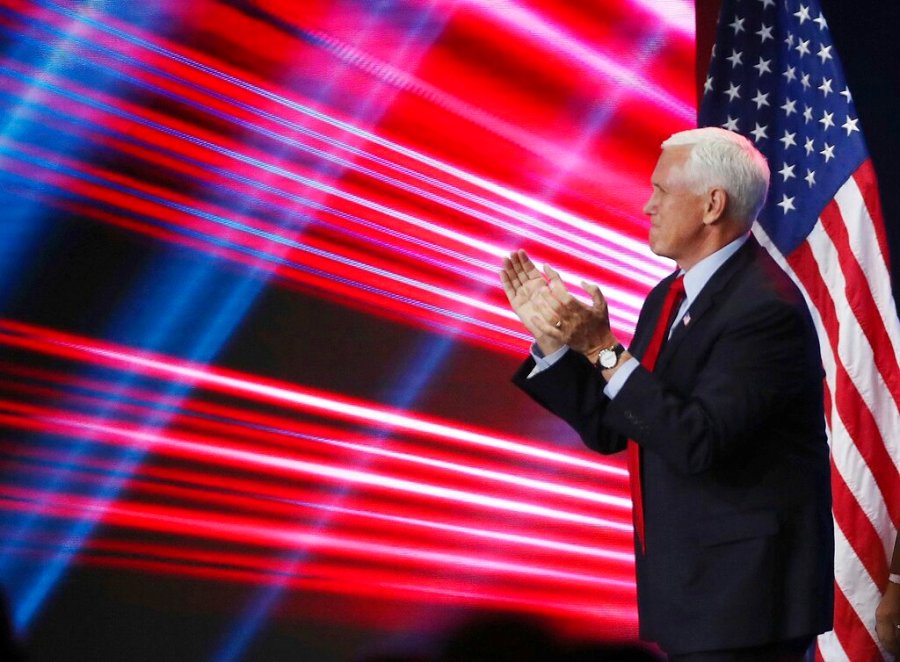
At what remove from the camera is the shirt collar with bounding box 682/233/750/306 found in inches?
78.2

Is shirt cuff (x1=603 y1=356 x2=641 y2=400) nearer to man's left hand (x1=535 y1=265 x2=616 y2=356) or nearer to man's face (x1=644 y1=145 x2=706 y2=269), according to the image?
man's left hand (x1=535 y1=265 x2=616 y2=356)

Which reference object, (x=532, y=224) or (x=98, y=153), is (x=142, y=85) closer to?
(x=98, y=153)

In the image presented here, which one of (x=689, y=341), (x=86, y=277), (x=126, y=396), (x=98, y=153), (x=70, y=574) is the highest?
(x=689, y=341)

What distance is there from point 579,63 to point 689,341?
1727 mm

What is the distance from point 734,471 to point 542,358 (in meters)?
0.41

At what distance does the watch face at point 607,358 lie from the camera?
6.05ft

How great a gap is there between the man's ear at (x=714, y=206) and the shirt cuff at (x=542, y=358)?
355mm

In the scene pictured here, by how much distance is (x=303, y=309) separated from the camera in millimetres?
3068

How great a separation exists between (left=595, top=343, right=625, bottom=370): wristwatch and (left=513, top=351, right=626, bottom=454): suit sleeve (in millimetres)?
163

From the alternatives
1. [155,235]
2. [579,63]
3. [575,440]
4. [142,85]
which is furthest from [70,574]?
[579,63]

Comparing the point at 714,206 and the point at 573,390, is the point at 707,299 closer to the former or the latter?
the point at 714,206

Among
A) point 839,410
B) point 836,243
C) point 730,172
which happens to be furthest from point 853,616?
point 730,172

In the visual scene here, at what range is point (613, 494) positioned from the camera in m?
3.46

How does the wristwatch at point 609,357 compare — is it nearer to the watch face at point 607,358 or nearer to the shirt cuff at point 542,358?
the watch face at point 607,358
